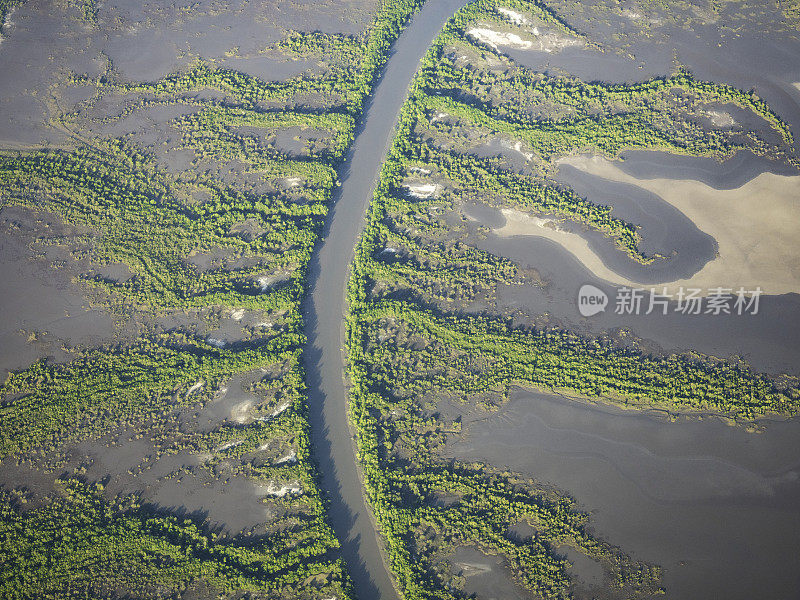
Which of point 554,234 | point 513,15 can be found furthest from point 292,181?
point 513,15

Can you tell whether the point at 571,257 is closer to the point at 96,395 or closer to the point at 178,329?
the point at 178,329

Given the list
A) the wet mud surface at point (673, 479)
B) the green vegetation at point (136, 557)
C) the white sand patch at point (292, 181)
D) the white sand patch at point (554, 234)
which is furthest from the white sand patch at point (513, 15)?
the green vegetation at point (136, 557)

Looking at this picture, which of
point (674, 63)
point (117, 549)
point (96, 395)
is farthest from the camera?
point (674, 63)

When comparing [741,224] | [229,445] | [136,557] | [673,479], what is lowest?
[136,557]

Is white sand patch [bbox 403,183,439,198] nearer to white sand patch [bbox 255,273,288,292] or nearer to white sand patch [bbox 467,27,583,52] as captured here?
white sand patch [bbox 255,273,288,292]

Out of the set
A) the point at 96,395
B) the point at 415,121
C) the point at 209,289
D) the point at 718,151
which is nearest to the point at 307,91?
the point at 415,121

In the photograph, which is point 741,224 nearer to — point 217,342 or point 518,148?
point 518,148
